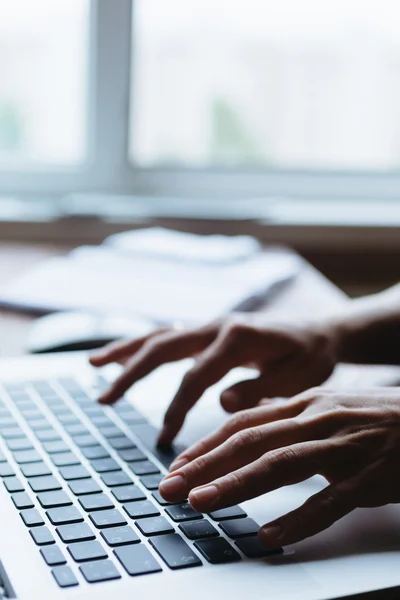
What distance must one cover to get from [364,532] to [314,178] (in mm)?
1480

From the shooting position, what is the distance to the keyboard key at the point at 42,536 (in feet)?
1.50

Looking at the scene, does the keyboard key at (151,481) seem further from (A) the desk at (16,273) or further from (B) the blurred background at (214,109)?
(B) the blurred background at (214,109)

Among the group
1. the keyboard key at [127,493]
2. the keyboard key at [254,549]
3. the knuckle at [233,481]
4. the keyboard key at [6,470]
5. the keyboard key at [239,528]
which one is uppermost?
the knuckle at [233,481]

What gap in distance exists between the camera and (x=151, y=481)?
Answer: 0.55 meters

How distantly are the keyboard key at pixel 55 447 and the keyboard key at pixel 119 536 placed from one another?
0.44ft

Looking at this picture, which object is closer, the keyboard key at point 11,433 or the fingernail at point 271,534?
the fingernail at point 271,534

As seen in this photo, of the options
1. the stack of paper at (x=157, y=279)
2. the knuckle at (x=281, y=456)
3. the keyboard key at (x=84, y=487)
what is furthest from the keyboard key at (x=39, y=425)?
the stack of paper at (x=157, y=279)

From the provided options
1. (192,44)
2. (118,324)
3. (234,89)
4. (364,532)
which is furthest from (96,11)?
(364,532)

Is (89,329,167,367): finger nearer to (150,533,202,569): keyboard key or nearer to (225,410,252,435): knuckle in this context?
(225,410,252,435): knuckle

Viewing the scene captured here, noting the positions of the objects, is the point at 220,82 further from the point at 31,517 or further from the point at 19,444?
the point at 31,517

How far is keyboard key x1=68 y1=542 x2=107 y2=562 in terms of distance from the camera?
1.45 feet

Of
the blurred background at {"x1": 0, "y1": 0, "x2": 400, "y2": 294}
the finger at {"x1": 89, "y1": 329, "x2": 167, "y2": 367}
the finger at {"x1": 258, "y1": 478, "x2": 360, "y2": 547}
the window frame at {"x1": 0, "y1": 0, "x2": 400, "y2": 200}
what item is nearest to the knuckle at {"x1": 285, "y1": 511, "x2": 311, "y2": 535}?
the finger at {"x1": 258, "y1": 478, "x2": 360, "y2": 547}

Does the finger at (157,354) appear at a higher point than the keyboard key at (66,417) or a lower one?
higher

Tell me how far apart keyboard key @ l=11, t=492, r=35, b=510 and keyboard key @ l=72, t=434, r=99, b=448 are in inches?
3.9
